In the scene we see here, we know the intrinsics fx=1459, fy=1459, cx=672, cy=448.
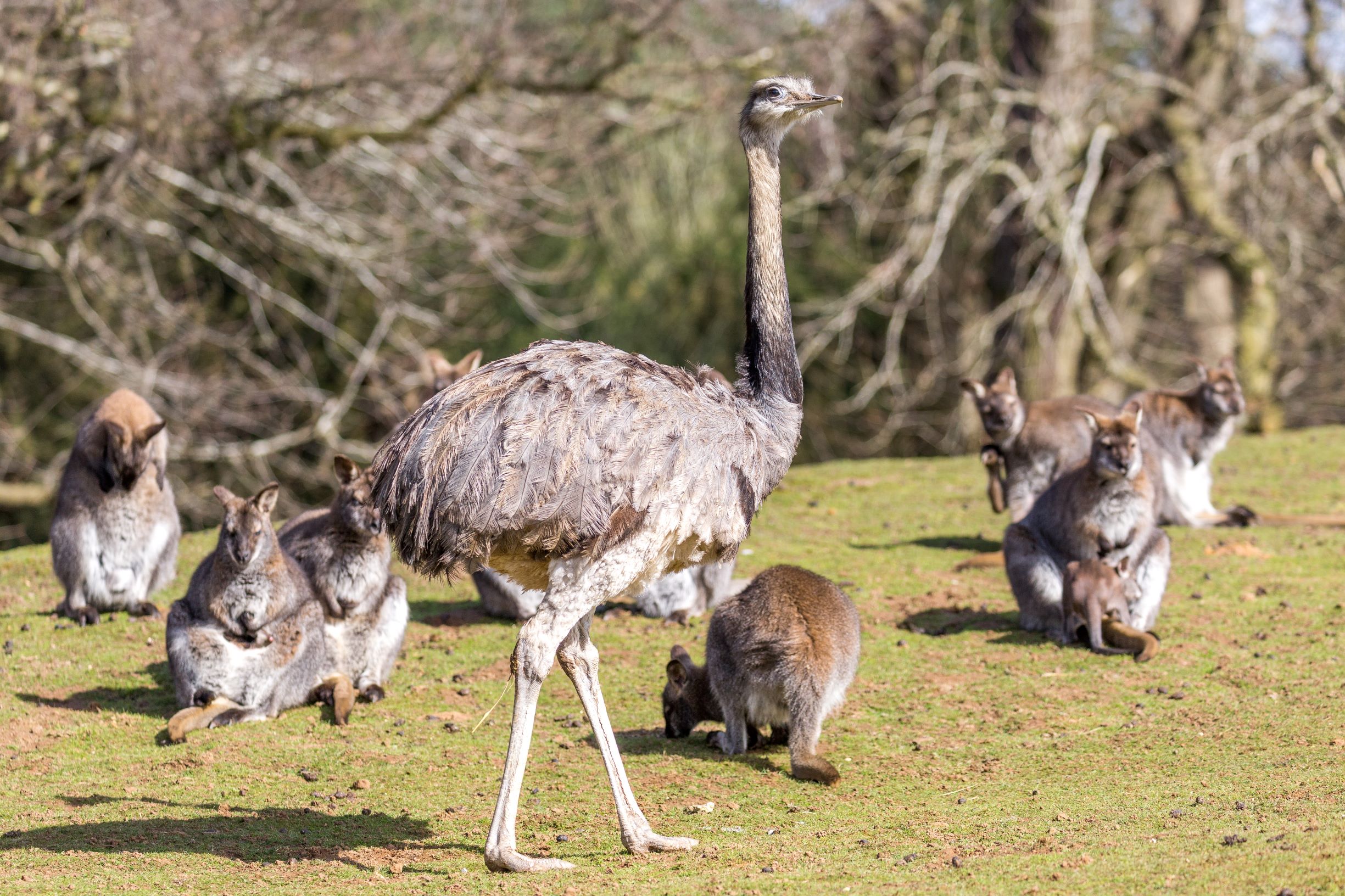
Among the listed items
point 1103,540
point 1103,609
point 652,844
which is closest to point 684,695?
point 652,844

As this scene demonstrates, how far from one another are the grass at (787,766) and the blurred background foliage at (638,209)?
22.9ft

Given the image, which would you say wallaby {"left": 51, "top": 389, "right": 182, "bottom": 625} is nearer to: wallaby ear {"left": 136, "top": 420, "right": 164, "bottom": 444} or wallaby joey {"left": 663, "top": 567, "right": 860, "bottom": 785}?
wallaby ear {"left": 136, "top": 420, "right": 164, "bottom": 444}

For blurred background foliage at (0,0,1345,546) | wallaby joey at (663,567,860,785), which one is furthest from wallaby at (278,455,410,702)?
blurred background foliage at (0,0,1345,546)

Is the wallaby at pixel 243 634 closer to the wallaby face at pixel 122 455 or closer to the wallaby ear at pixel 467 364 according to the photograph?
the wallaby face at pixel 122 455

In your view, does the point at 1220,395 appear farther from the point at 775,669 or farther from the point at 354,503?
the point at 354,503

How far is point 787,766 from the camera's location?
8.48 m

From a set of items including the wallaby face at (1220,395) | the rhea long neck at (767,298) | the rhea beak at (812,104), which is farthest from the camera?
the wallaby face at (1220,395)

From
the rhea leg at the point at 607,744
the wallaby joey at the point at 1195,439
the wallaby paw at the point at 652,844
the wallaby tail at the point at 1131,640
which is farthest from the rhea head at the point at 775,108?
the wallaby joey at the point at 1195,439

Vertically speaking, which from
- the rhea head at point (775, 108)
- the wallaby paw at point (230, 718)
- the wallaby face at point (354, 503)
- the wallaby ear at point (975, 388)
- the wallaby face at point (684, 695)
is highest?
the rhea head at point (775, 108)

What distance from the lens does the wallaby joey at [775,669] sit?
8.19 meters

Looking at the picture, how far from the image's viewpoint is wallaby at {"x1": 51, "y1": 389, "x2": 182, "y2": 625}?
11562mm

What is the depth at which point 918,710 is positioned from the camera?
9.44 m

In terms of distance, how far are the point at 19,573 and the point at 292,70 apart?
7133 mm

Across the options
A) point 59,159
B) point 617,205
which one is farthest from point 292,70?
point 617,205
